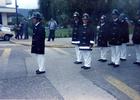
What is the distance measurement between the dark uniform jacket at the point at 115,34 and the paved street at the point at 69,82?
2.80 ft

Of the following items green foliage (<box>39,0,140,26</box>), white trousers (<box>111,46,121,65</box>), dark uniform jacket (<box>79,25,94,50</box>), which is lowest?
white trousers (<box>111,46,121,65</box>)

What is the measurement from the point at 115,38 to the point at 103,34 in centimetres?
82

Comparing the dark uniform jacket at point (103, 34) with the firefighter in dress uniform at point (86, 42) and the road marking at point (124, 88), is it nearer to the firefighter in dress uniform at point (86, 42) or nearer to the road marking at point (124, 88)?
the firefighter in dress uniform at point (86, 42)

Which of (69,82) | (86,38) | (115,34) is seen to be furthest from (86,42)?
(69,82)

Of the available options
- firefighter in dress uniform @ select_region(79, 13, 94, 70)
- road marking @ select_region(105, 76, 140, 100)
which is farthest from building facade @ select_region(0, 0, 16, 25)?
road marking @ select_region(105, 76, 140, 100)

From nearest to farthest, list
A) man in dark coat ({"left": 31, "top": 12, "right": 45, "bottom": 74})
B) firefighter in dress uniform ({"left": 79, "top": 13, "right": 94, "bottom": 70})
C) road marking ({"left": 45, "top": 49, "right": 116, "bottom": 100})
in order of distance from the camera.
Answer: road marking ({"left": 45, "top": 49, "right": 116, "bottom": 100}), man in dark coat ({"left": 31, "top": 12, "right": 45, "bottom": 74}), firefighter in dress uniform ({"left": 79, "top": 13, "right": 94, "bottom": 70})

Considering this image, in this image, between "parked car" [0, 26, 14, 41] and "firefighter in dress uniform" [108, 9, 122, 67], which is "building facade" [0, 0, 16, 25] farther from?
"firefighter in dress uniform" [108, 9, 122, 67]

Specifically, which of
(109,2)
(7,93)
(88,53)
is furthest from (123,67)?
(109,2)

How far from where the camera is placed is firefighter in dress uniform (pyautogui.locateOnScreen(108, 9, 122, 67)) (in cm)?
1353

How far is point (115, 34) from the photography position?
13750 mm

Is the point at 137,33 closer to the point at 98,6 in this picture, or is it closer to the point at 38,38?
the point at 38,38

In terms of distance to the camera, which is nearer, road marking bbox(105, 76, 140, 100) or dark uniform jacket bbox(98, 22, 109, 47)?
road marking bbox(105, 76, 140, 100)

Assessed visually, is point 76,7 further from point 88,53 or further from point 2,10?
point 2,10

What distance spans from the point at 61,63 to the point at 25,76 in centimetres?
299
